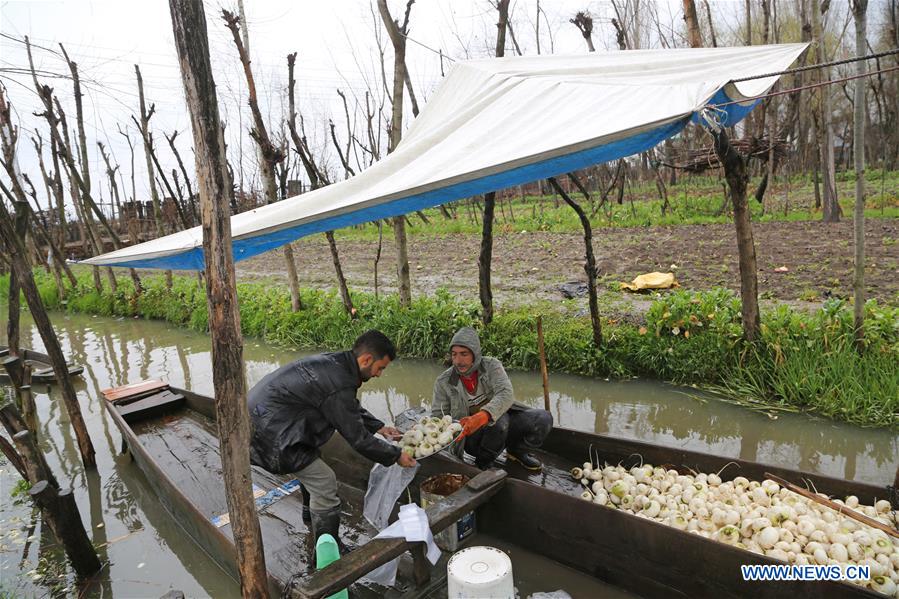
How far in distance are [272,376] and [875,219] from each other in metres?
12.6

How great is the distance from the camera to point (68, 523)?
11.3 ft

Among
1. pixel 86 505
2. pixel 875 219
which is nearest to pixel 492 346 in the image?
pixel 86 505

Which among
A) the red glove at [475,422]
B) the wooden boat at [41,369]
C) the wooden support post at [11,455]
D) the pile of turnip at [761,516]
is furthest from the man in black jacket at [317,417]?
the wooden boat at [41,369]

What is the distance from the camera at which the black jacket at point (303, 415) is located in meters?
2.99

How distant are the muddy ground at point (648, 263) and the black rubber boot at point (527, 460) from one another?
351cm

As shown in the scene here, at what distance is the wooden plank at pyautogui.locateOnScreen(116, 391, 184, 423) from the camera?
17.9 feet

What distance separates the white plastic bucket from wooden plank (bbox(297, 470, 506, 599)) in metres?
0.54

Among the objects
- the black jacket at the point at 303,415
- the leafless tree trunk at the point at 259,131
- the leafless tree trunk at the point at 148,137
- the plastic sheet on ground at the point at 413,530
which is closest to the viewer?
the plastic sheet on ground at the point at 413,530

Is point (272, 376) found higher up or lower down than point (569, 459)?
higher up

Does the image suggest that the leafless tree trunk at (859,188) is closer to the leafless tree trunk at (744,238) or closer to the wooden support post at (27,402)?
the leafless tree trunk at (744,238)

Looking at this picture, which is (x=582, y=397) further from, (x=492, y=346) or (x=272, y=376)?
(x=272, y=376)

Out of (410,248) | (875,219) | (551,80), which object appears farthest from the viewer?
(410,248)

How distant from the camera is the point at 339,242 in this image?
18078mm

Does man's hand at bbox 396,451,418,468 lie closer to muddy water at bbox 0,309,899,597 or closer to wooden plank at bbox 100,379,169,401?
muddy water at bbox 0,309,899,597
